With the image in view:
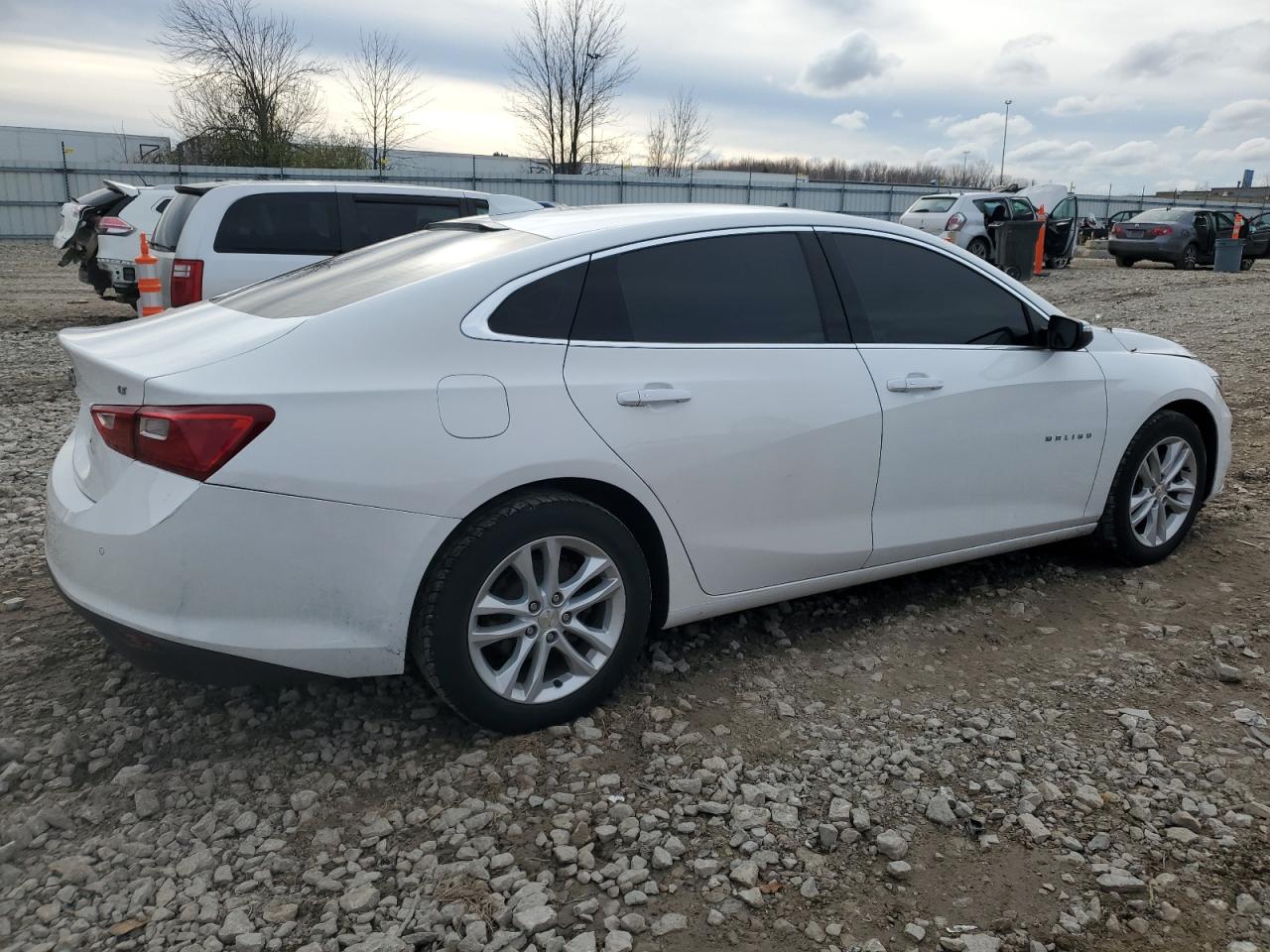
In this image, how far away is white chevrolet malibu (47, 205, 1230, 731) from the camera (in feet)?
8.50

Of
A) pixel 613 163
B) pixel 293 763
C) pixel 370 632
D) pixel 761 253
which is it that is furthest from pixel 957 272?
pixel 613 163

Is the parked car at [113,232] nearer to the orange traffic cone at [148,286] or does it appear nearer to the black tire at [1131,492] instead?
the orange traffic cone at [148,286]

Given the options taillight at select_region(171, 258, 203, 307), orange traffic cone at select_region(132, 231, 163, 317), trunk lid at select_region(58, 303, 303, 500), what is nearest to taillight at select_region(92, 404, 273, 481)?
trunk lid at select_region(58, 303, 303, 500)

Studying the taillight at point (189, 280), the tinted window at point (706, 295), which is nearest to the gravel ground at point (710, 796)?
the tinted window at point (706, 295)

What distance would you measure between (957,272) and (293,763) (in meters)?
2.96

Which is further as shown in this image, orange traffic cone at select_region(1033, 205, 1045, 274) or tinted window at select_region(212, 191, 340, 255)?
orange traffic cone at select_region(1033, 205, 1045, 274)

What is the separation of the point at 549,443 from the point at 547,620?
532 mm

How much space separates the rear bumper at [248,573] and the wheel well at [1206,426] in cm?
356

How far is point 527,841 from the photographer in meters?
2.59

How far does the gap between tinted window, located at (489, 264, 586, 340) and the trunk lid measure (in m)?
0.59

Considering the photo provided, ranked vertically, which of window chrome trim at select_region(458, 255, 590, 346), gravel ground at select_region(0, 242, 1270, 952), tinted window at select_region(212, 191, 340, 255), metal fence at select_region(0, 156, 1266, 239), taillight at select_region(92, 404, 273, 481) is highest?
metal fence at select_region(0, 156, 1266, 239)

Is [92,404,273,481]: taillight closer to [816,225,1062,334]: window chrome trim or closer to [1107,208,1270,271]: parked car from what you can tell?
[816,225,1062,334]: window chrome trim

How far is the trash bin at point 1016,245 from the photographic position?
20.2 metres

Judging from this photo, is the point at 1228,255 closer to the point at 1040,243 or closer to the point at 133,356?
the point at 1040,243
